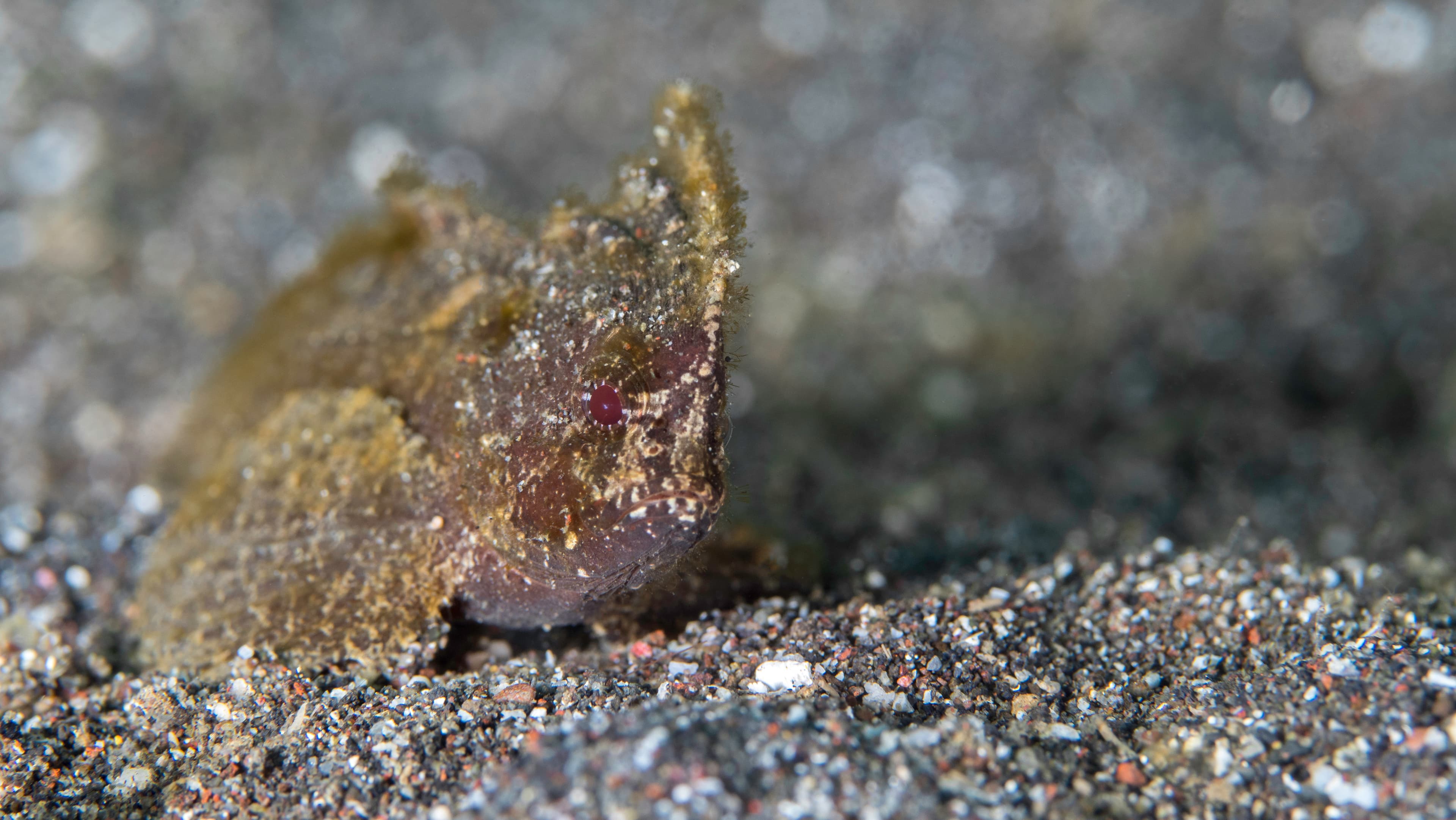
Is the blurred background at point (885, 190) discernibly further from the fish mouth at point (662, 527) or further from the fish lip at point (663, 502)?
the fish lip at point (663, 502)

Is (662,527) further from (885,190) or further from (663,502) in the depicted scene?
(885,190)

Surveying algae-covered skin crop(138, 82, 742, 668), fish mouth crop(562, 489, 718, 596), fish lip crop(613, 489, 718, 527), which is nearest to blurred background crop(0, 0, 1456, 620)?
algae-covered skin crop(138, 82, 742, 668)

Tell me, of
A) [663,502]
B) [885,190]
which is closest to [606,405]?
[663,502]

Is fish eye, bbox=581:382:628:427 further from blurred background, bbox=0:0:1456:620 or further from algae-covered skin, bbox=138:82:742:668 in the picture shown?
blurred background, bbox=0:0:1456:620

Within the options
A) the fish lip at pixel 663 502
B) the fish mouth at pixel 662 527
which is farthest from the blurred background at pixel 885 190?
the fish lip at pixel 663 502

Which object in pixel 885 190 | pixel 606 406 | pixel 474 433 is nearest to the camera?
pixel 606 406

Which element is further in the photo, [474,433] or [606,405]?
[474,433]

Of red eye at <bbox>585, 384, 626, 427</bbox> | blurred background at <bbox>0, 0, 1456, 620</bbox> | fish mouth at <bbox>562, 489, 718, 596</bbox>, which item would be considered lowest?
fish mouth at <bbox>562, 489, 718, 596</bbox>
